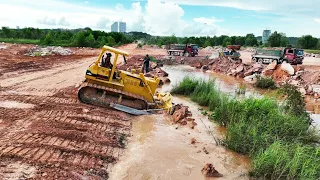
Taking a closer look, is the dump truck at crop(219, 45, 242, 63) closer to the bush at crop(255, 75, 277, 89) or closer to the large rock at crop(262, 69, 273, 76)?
the large rock at crop(262, 69, 273, 76)

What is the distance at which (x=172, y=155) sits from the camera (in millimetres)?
8688

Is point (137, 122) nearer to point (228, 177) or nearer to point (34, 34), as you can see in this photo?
point (228, 177)

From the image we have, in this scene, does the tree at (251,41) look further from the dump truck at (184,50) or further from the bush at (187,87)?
the bush at (187,87)

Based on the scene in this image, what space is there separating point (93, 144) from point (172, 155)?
2062 millimetres

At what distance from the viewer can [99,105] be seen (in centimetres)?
1212

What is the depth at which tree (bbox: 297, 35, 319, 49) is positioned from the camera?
243ft

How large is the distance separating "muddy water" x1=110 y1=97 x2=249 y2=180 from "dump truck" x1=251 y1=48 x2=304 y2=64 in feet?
78.6

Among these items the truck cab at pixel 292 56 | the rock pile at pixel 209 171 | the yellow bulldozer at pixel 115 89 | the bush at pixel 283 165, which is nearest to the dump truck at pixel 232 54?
the truck cab at pixel 292 56

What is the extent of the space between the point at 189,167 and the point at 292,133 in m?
3.80

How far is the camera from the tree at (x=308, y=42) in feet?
243

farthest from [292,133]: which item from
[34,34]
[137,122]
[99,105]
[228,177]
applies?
[34,34]

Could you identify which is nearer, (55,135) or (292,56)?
(55,135)

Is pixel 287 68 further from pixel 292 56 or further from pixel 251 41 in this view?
pixel 251 41

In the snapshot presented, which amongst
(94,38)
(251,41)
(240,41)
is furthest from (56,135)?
(240,41)
